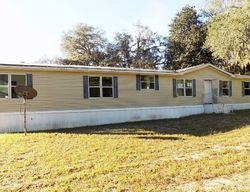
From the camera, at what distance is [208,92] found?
21.0 metres

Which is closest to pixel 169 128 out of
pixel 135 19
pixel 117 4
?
pixel 117 4

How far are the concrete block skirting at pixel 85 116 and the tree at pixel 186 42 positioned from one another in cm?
1093

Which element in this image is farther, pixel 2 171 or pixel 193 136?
pixel 193 136

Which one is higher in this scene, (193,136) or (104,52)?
(104,52)

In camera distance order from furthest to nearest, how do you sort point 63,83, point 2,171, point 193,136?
point 63,83 → point 193,136 → point 2,171

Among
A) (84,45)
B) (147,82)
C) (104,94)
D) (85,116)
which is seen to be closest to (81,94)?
(85,116)

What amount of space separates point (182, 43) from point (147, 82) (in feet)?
48.0

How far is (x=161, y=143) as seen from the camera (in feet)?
32.1

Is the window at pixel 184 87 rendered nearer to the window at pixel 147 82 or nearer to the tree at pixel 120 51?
the window at pixel 147 82

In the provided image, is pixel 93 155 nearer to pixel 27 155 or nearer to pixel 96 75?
pixel 27 155

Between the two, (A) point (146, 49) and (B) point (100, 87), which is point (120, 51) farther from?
(B) point (100, 87)

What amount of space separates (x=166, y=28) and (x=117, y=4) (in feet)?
56.1

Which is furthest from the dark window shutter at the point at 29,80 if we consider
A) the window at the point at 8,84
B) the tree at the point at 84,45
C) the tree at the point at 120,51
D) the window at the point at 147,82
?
the tree at the point at 84,45

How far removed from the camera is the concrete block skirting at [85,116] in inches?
547
